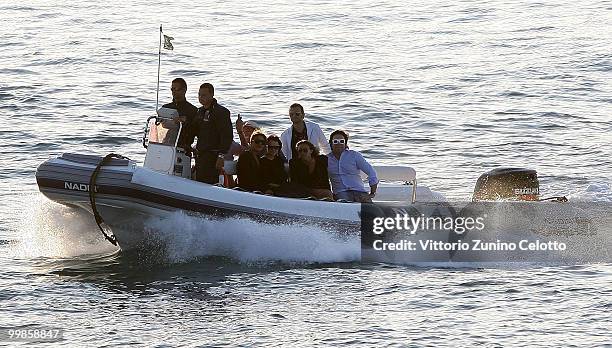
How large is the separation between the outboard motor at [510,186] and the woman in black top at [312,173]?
1.61m

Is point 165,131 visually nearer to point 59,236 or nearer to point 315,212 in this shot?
point 315,212

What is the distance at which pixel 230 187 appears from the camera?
1220 centimetres

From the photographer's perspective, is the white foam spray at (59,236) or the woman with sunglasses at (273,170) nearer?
the woman with sunglasses at (273,170)

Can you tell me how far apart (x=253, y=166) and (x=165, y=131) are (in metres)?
0.89

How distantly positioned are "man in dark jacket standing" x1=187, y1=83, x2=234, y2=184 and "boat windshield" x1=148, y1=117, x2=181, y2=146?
0.22 meters

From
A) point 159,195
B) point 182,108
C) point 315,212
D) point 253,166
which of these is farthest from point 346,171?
point 159,195

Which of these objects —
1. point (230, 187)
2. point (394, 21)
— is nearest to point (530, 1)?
point (394, 21)

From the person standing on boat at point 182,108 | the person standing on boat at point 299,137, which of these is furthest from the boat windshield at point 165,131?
the person standing on boat at point 299,137

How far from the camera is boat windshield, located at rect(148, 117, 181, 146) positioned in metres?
11.8

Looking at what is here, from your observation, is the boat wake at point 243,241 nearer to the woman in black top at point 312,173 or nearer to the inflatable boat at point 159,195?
the inflatable boat at point 159,195

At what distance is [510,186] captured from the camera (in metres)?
12.5

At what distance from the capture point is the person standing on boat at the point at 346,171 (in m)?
11.9

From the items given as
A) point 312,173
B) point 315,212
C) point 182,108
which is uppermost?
point 182,108

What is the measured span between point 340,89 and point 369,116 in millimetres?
2229
